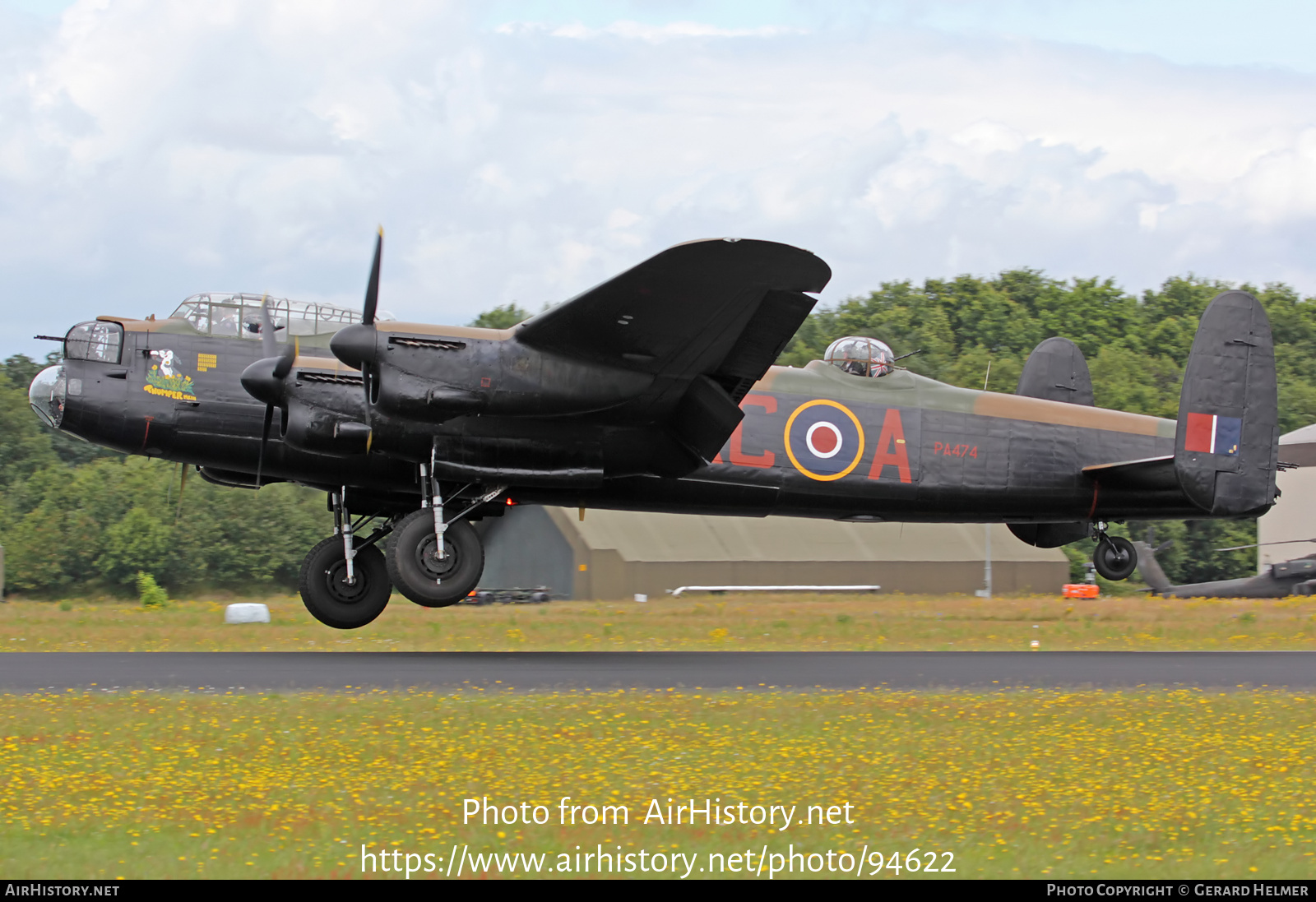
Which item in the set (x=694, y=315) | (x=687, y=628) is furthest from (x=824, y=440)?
(x=687, y=628)

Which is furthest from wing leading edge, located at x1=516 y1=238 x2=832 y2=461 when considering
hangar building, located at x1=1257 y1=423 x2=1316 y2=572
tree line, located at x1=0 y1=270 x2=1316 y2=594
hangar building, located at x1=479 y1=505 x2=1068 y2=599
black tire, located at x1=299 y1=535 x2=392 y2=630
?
hangar building, located at x1=1257 y1=423 x2=1316 y2=572

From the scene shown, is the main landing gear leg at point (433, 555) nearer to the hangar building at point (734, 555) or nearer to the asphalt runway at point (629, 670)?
the asphalt runway at point (629, 670)

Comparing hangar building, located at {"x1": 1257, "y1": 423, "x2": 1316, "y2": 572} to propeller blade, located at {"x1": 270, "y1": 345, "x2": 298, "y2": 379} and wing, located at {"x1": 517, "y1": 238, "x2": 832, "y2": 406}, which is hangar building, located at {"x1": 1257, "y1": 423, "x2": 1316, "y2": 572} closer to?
wing, located at {"x1": 517, "y1": 238, "x2": 832, "y2": 406}

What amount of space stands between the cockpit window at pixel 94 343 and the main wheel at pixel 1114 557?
13.8 m

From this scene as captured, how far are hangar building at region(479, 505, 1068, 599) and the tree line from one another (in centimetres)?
592

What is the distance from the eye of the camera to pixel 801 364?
49469mm

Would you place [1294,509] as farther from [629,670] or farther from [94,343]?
[94,343]

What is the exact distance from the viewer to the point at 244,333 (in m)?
16.0

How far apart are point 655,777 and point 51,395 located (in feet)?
35.2

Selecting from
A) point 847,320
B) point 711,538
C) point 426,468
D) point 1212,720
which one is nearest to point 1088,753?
point 1212,720

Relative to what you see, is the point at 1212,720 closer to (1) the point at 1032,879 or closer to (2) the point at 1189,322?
(1) the point at 1032,879

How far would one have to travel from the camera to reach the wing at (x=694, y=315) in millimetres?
12945

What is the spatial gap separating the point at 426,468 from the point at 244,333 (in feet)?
10.8

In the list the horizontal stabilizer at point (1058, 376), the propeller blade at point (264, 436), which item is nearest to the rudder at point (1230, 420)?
the horizontal stabilizer at point (1058, 376)
